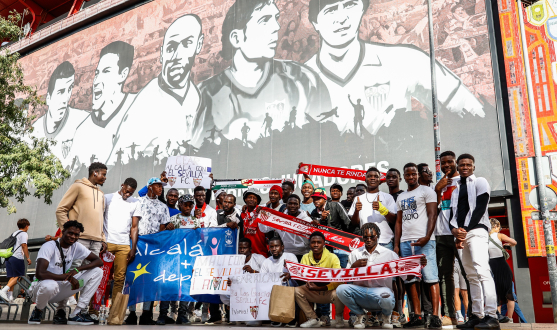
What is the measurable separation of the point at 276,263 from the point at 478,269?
2.59 metres

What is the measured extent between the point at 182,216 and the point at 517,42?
1042 cm

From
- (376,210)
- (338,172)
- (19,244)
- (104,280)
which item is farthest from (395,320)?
(19,244)

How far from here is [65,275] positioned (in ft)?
18.9

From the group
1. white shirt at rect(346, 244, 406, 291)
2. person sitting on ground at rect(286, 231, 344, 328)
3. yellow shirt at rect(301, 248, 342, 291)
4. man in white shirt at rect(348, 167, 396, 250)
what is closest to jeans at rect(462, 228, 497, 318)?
white shirt at rect(346, 244, 406, 291)

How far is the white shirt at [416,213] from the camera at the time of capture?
18.3 feet

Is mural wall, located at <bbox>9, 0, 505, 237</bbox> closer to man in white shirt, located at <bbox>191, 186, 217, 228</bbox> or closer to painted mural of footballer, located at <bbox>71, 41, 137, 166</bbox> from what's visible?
painted mural of footballer, located at <bbox>71, 41, 137, 166</bbox>

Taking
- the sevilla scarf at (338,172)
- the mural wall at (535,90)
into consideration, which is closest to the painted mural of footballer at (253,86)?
the sevilla scarf at (338,172)

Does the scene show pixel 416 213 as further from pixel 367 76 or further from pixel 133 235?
pixel 367 76

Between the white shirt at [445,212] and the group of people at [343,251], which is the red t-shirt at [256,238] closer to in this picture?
the group of people at [343,251]

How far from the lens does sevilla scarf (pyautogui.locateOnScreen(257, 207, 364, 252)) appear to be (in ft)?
21.0

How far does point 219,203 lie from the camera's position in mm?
9250

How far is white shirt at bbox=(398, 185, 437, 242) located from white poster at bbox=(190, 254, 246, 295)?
7.55 feet

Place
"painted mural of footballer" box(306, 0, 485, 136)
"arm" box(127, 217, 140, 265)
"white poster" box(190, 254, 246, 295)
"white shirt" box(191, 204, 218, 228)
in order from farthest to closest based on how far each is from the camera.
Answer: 1. "painted mural of footballer" box(306, 0, 485, 136)
2. "white shirt" box(191, 204, 218, 228)
3. "arm" box(127, 217, 140, 265)
4. "white poster" box(190, 254, 246, 295)

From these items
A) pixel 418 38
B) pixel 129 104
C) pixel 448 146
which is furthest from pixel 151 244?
pixel 129 104
